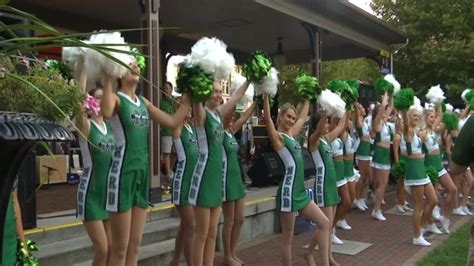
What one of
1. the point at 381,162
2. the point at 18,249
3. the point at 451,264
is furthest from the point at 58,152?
the point at 18,249

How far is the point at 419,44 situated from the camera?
20953 millimetres

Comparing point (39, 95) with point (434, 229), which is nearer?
point (39, 95)

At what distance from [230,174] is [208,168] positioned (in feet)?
2.99

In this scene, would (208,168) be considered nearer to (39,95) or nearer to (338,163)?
(39,95)

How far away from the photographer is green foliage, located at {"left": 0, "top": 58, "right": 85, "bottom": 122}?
1732 mm

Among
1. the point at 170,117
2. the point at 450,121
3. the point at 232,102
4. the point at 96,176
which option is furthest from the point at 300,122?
the point at 450,121

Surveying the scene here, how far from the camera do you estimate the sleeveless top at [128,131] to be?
369 centimetres

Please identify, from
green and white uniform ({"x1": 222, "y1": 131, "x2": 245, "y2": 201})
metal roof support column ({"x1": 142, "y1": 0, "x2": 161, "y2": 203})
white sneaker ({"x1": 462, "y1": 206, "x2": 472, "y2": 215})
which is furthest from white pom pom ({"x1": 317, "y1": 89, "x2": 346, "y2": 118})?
white sneaker ({"x1": 462, "y1": 206, "x2": 472, "y2": 215})

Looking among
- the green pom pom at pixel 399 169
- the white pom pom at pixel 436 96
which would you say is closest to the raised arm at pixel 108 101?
the green pom pom at pixel 399 169

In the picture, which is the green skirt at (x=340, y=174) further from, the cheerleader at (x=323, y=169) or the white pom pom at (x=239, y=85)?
the white pom pom at (x=239, y=85)

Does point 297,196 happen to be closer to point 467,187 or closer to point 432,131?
point 432,131

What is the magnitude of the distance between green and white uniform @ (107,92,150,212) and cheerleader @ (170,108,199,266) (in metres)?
1.17

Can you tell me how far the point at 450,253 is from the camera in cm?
655

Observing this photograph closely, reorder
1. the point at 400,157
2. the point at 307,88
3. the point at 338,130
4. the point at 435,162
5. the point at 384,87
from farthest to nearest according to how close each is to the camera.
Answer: the point at 400,157 < the point at 435,162 < the point at 384,87 < the point at 338,130 < the point at 307,88
